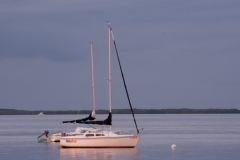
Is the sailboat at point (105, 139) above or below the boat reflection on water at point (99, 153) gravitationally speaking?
above

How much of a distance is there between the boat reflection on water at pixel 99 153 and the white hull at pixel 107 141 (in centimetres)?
30

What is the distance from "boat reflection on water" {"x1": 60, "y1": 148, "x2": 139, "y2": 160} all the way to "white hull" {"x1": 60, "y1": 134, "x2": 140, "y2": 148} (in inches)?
11.8

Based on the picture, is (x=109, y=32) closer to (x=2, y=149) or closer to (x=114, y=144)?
(x=114, y=144)

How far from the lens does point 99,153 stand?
140 feet

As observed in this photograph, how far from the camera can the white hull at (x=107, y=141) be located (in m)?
44.5

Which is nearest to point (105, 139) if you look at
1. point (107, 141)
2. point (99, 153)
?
point (107, 141)

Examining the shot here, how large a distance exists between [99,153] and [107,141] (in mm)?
2175

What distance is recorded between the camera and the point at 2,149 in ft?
157

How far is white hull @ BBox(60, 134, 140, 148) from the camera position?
44500 mm

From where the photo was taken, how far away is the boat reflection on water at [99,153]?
40562mm

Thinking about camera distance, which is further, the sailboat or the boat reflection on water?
the sailboat

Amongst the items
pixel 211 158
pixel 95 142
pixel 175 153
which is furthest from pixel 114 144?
pixel 211 158

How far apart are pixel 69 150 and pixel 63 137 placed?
1.82 meters

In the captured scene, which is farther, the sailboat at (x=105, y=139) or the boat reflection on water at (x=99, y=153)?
the sailboat at (x=105, y=139)
